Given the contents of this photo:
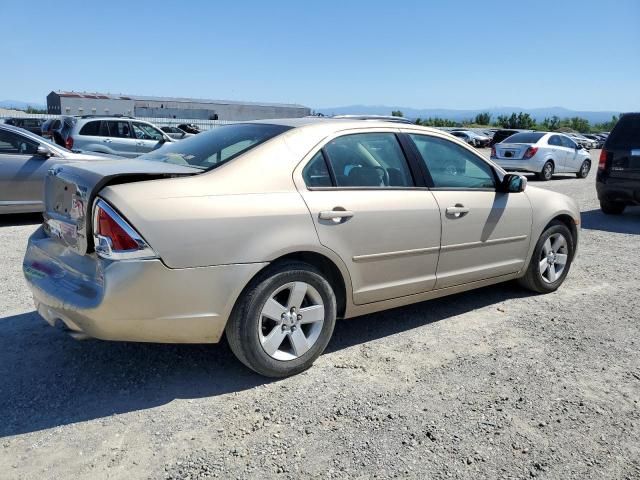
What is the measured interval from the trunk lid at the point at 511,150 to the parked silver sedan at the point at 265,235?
13.9 m

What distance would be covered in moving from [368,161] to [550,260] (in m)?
2.45

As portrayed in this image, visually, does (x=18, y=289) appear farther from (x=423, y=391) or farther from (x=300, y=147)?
(x=423, y=391)

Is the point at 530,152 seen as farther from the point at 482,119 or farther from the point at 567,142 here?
the point at 482,119

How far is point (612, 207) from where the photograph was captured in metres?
10.8

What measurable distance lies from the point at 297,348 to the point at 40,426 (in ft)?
4.84

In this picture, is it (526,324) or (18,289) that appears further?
(18,289)

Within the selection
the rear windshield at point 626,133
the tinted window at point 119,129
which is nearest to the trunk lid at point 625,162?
the rear windshield at point 626,133

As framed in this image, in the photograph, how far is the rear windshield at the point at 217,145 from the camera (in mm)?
3674

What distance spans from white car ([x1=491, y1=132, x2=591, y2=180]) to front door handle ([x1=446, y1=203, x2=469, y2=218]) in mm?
14056

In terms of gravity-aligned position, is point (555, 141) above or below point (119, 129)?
above

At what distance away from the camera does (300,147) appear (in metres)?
3.71

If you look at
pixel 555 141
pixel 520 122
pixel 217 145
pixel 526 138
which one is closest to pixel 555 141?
pixel 555 141

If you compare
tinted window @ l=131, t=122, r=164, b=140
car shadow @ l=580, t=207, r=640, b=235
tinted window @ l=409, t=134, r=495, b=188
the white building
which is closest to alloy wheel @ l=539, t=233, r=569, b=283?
tinted window @ l=409, t=134, r=495, b=188

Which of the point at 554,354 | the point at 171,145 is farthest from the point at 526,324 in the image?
the point at 171,145
